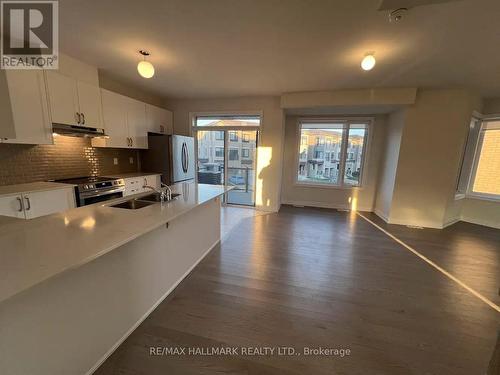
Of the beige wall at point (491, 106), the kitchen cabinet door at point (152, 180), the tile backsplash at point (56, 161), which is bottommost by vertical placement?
the kitchen cabinet door at point (152, 180)

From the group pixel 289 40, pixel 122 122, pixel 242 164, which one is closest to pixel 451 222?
pixel 242 164

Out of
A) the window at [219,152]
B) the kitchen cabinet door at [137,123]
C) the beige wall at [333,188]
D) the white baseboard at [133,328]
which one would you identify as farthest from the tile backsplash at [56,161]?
the beige wall at [333,188]

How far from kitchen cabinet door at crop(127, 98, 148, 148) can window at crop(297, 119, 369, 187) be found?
3706mm

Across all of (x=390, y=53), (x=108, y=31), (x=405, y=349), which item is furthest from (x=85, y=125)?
(x=405, y=349)

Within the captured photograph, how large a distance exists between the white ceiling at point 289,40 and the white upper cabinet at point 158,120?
819mm

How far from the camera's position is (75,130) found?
9.26ft

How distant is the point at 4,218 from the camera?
145 cm

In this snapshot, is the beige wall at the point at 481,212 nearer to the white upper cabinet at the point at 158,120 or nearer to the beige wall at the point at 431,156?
the beige wall at the point at 431,156

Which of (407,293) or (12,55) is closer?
(407,293)

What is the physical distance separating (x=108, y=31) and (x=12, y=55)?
1.21m

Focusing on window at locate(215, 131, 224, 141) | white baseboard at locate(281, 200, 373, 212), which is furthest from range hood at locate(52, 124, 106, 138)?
white baseboard at locate(281, 200, 373, 212)

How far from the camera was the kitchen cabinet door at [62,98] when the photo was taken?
259 cm

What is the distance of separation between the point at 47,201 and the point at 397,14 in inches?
161

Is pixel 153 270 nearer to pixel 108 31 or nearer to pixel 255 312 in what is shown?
pixel 255 312
